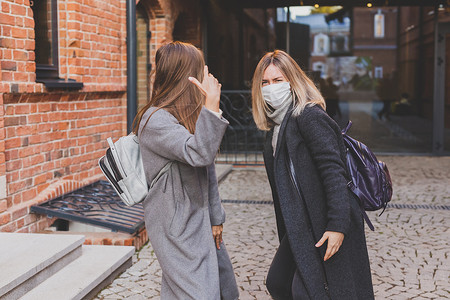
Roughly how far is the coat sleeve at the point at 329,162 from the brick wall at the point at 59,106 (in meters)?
2.94

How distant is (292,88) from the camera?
106 inches

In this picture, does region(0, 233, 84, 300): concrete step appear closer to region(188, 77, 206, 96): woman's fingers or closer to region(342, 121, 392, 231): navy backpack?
region(188, 77, 206, 96): woman's fingers

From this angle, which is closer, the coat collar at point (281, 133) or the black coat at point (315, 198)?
the black coat at point (315, 198)

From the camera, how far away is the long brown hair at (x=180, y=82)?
2473mm

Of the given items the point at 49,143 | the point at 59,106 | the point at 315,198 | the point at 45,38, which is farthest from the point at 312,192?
the point at 45,38

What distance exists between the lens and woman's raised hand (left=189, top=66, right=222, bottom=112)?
2.31 metres

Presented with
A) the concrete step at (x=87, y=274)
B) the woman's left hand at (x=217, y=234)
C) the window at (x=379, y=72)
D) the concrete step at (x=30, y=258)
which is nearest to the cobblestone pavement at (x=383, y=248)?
the concrete step at (x=87, y=274)

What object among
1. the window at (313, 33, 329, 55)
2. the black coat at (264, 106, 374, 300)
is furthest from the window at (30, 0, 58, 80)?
the window at (313, 33, 329, 55)

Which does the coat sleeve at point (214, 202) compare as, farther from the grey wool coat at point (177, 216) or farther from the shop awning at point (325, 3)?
the shop awning at point (325, 3)

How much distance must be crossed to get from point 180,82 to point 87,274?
1941 millimetres

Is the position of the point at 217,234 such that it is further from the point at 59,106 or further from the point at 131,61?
the point at 131,61

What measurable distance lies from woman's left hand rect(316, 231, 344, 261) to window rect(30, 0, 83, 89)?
140 inches

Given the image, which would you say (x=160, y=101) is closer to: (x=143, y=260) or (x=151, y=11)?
(x=143, y=260)

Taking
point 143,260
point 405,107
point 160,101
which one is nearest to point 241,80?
point 405,107
